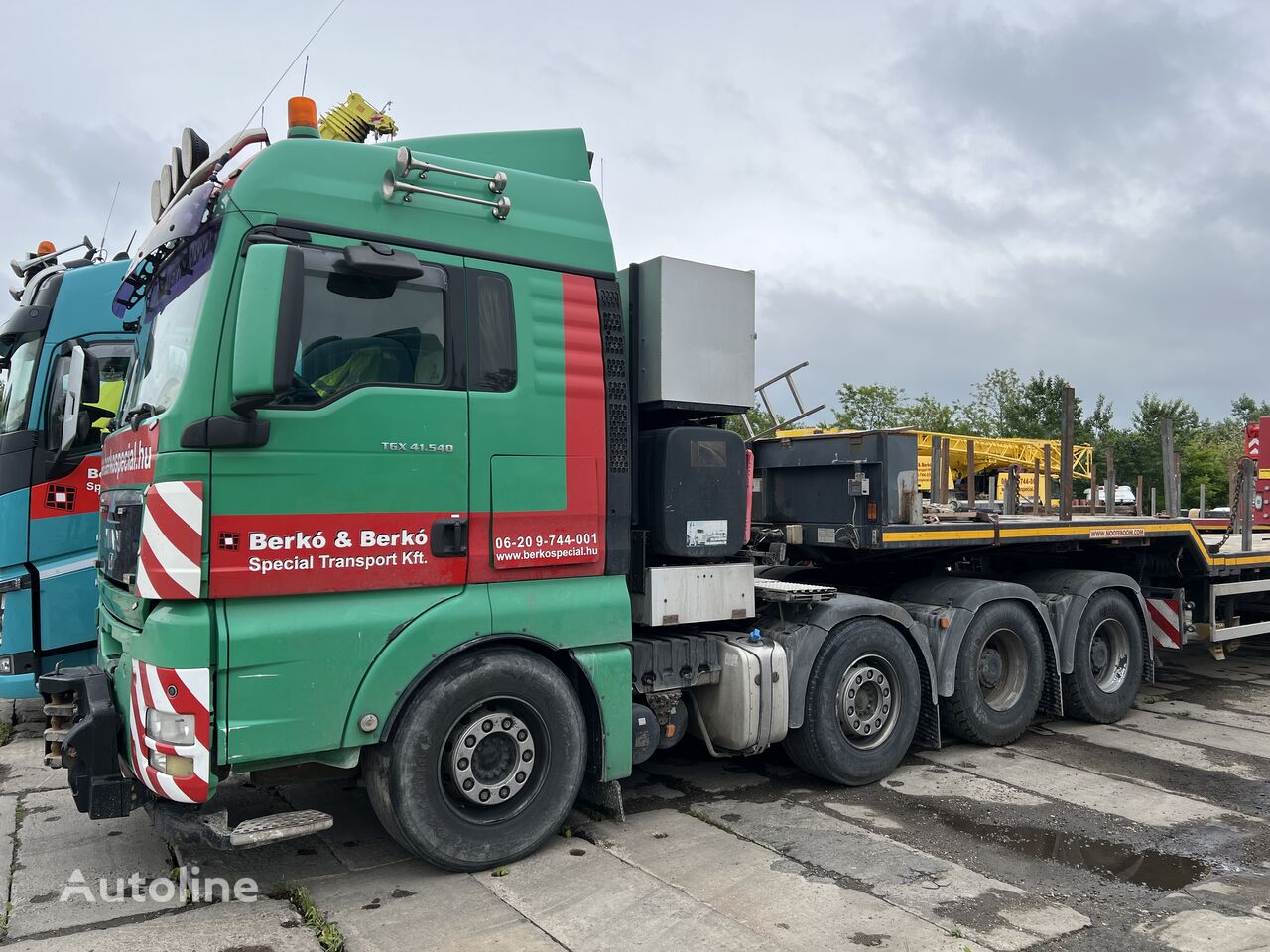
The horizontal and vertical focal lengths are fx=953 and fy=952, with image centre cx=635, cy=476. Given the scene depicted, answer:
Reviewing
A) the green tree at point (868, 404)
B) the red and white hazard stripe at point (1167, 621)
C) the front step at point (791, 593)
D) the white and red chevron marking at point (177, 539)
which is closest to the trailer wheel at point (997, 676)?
the front step at point (791, 593)

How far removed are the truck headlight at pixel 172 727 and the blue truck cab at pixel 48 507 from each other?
3408 mm

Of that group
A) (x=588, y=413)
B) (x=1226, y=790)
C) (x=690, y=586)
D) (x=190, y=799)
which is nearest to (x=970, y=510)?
(x=1226, y=790)

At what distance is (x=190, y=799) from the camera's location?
3729 mm

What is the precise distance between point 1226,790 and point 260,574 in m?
5.81

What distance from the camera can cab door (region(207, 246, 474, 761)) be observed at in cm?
382

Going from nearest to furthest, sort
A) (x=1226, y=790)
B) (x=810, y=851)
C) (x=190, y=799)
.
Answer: (x=190, y=799)
(x=810, y=851)
(x=1226, y=790)

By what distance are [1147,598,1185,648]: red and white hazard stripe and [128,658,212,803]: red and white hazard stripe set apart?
7.78 meters

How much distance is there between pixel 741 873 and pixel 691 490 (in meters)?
1.92

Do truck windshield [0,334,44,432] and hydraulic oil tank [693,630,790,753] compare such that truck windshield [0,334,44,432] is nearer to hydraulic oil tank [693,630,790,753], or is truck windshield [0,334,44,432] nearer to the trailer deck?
hydraulic oil tank [693,630,790,753]

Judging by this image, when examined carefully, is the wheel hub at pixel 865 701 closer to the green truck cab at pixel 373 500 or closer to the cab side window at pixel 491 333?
the green truck cab at pixel 373 500

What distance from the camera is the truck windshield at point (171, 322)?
3.98m

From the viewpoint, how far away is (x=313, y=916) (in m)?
3.93

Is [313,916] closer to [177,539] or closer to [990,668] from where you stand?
[177,539]

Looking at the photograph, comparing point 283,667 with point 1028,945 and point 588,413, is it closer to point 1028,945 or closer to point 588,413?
point 588,413
